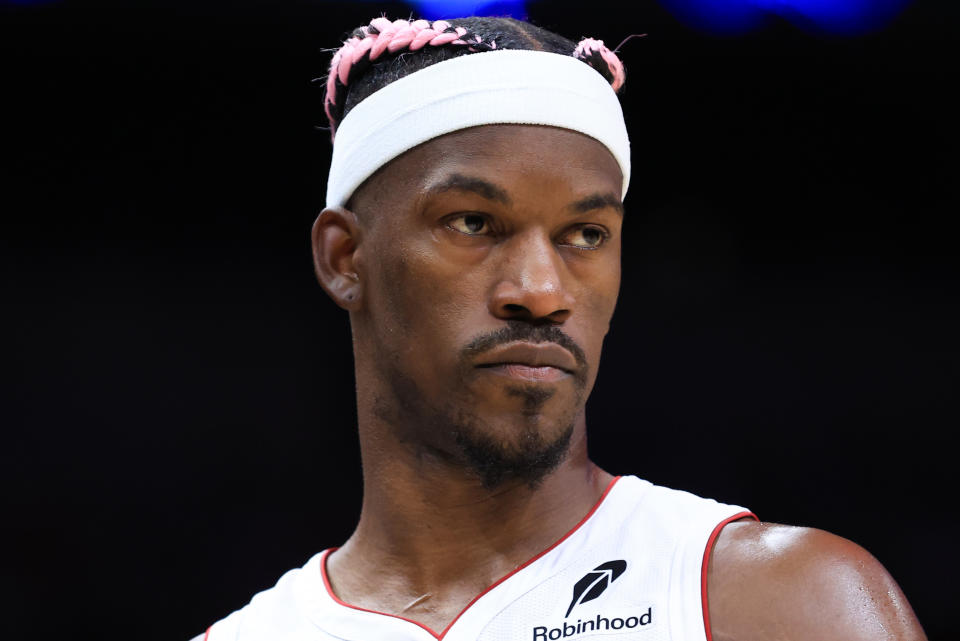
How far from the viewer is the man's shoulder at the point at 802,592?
203 centimetres

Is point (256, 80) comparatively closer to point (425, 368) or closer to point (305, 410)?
point (305, 410)

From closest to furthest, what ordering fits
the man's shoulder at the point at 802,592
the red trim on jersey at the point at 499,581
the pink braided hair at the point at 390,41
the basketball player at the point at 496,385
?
the man's shoulder at the point at 802,592 < the basketball player at the point at 496,385 < the red trim on jersey at the point at 499,581 < the pink braided hair at the point at 390,41

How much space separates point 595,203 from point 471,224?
0.25m

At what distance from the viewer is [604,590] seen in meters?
2.32

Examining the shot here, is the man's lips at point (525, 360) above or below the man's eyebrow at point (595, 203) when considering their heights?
below

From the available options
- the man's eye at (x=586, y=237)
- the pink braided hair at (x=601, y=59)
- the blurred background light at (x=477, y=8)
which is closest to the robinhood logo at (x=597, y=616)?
the man's eye at (x=586, y=237)

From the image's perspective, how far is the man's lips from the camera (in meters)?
2.31

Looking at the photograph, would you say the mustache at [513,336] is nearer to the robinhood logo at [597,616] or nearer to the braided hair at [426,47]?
the robinhood logo at [597,616]

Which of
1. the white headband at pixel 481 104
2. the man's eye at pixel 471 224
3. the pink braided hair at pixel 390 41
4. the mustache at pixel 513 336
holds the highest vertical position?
the pink braided hair at pixel 390 41

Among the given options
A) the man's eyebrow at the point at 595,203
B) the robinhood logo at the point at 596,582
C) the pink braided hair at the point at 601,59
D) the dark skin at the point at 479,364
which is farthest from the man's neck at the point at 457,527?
the pink braided hair at the point at 601,59

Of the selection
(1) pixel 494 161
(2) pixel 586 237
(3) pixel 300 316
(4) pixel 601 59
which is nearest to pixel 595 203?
(2) pixel 586 237

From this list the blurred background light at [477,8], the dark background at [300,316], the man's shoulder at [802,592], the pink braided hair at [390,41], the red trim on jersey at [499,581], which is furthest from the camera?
the dark background at [300,316]

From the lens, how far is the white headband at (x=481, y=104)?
2.45 m

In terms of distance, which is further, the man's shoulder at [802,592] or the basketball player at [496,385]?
the basketball player at [496,385]
